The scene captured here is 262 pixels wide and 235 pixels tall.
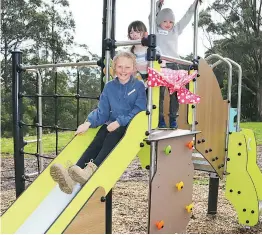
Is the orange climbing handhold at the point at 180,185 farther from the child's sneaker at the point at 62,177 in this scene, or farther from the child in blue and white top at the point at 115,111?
the child's sneaker at the point at 62,177

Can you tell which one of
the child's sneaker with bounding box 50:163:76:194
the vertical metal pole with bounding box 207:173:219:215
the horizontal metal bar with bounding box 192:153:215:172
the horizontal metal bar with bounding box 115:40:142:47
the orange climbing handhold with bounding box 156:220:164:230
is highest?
the horizontal metal bar with bounding box 115:40:142:47

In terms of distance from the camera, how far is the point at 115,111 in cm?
313

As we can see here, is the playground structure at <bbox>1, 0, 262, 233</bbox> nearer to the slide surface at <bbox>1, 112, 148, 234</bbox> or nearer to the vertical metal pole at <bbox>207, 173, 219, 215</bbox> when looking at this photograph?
the slide surface at <bbox>1, 112, 148, 234</bbox>

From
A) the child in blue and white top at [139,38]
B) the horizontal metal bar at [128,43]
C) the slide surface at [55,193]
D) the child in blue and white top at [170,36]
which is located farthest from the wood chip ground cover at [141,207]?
the horizontal metal bar at [128,43]

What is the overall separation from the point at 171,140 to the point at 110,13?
1.19 m

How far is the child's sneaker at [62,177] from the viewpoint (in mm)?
2752

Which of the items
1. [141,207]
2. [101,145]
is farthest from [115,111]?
[141,207]

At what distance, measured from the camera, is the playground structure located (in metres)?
2.69

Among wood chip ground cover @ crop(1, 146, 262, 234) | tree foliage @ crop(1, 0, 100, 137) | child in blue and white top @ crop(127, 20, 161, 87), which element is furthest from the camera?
tree foliage @ crop(1, 0, 100, 137)

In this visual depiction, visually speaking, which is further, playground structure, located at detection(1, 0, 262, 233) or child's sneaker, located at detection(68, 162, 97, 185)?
child's sneaker, located at detection(68, 162, 97, 185)

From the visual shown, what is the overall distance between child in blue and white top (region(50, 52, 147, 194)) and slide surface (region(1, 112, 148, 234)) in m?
0.12

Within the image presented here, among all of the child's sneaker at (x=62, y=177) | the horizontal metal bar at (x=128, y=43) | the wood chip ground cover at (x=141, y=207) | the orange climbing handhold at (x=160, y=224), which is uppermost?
the horizontal metal bar at (x=128, y=43)

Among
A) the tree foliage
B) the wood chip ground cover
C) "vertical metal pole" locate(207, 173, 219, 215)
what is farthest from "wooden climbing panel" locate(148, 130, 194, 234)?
the tree foliage

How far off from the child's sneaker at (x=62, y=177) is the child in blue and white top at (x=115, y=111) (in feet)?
0.14
